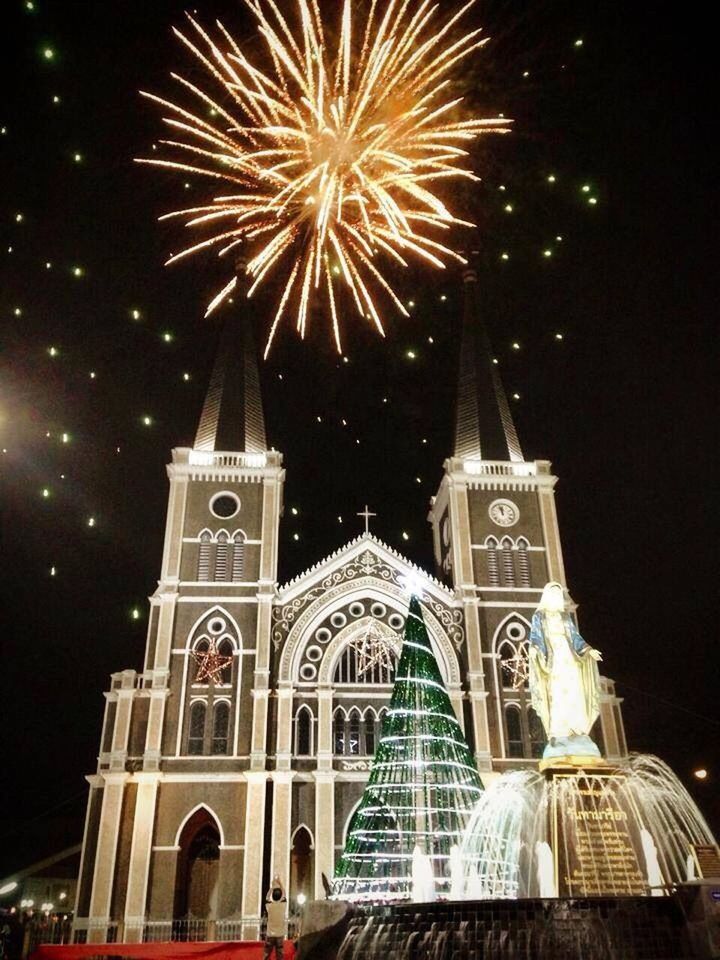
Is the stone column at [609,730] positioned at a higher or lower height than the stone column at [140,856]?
higher

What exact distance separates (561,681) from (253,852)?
2009cm

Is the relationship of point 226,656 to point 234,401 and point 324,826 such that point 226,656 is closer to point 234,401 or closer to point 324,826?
point 324,826

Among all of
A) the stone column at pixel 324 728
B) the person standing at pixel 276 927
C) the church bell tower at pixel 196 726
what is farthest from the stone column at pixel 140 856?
the person standing at pixel 276 927

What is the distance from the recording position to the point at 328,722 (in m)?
32.4

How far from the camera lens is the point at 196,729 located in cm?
3228

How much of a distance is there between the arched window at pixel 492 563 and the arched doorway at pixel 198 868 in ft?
48.8

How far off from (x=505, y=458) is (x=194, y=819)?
807 inches

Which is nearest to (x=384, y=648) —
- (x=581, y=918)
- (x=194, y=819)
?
(x=194, y=819)

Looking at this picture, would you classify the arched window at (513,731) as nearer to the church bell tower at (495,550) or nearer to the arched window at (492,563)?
the church bell tower at (495,550)

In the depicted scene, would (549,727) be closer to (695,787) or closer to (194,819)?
(194,819)

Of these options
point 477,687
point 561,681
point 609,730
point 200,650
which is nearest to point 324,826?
point 477,687

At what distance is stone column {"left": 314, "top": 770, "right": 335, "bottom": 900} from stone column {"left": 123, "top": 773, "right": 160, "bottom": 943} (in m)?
5.91

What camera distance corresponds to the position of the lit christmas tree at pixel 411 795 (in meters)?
22.1

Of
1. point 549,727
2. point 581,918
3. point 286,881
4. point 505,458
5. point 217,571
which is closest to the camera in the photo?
point 581,918
